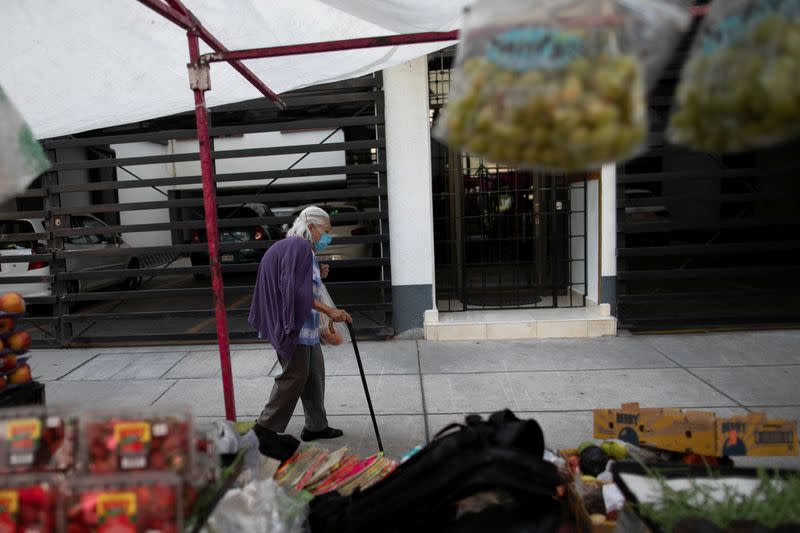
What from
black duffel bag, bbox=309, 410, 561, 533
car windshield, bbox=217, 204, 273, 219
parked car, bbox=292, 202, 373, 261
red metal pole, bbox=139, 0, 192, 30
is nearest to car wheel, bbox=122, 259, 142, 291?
car windshield, bbox=217, 204, 273, 219

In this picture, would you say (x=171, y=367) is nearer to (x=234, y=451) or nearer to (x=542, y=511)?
(x=234, y=451)

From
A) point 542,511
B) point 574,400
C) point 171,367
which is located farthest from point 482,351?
point 542,511

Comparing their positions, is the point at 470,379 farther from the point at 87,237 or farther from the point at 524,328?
the point at 87,237

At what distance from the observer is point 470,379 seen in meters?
5.69

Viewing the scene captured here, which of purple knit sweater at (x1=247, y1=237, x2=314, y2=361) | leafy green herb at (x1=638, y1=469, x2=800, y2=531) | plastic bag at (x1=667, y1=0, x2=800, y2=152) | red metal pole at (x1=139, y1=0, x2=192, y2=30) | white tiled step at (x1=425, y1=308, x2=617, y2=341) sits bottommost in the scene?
white tiled step at (x1=425, y1=308, x2=617, y2=341)

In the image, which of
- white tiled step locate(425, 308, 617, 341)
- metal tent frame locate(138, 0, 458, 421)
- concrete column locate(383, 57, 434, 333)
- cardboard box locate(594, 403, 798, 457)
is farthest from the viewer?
white tiled step locate(425, 308, 617, 341)

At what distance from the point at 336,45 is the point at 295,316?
191cm

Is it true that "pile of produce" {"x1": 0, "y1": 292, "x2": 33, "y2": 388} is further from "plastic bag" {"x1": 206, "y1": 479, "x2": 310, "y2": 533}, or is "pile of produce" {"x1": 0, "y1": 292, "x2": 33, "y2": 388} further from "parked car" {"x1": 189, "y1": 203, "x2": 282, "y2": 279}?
"parked car" {"x1": 189, "y1": 203, "x2": 282, "y2": 279}

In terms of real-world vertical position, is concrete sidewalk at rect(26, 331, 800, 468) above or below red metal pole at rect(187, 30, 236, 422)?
below

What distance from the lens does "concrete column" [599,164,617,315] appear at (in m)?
7.10

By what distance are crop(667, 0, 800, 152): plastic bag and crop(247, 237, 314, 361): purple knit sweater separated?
2790 millimetres

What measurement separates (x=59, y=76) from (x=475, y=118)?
3.51 m

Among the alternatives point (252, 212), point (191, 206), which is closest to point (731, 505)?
point (191, 206)

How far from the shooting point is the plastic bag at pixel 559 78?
151 cm
